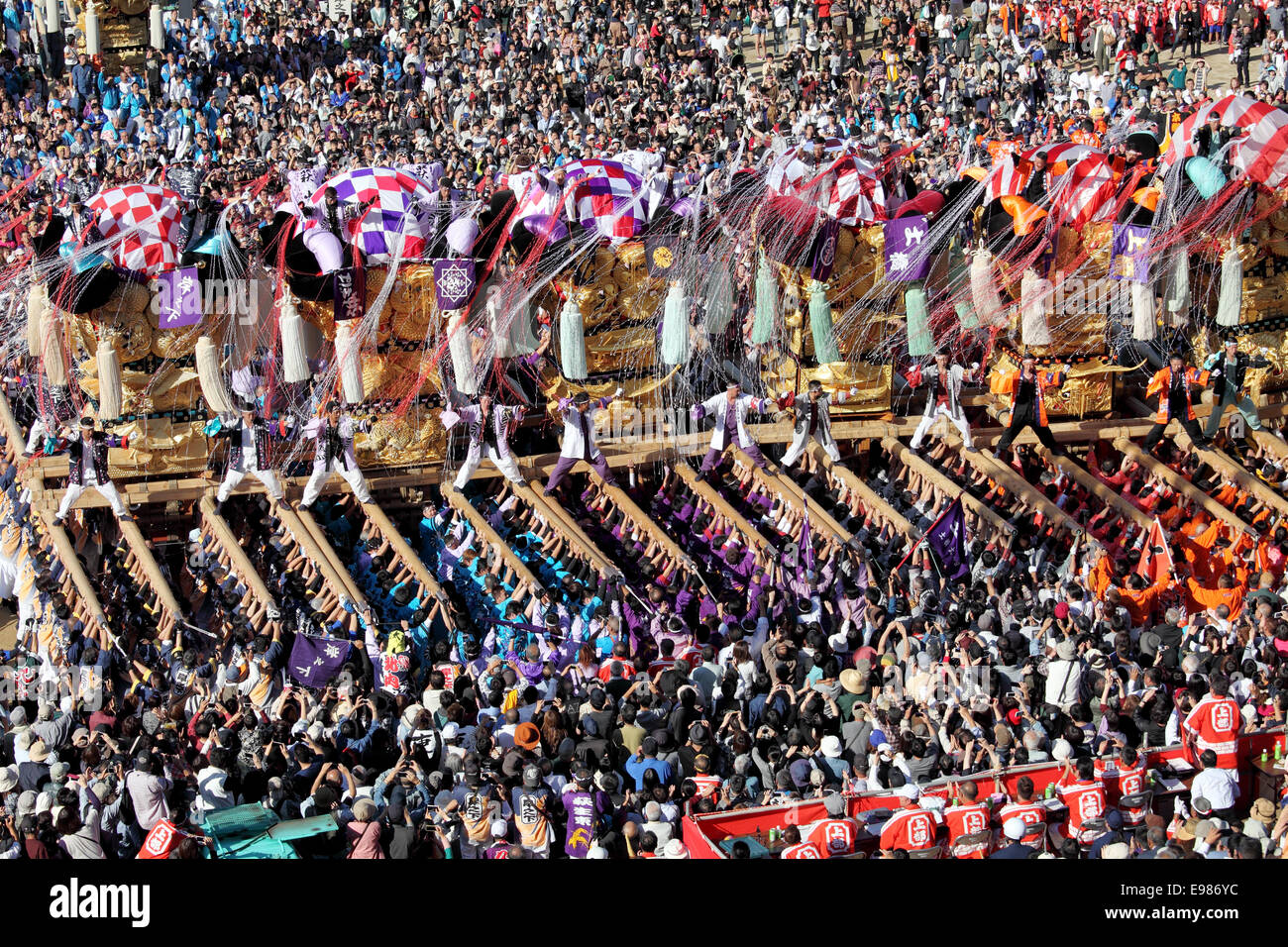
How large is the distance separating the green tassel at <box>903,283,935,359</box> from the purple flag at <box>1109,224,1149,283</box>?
1740mm

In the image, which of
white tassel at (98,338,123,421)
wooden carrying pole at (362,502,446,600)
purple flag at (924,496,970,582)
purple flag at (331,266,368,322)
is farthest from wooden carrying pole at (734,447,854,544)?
white tassel at (98,338,123,421)

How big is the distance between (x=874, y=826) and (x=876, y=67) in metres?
17.3

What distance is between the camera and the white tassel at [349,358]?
17.6m

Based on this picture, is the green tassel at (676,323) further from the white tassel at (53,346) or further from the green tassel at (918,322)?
the white tassel at (53,346)

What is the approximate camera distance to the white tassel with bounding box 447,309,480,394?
58.3 ft

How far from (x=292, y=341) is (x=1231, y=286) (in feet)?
27.4

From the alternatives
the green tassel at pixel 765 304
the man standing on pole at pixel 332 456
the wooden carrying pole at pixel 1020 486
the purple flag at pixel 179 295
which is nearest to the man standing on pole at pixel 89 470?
the purple flag at pixel 179 295

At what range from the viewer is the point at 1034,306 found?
18375 mm

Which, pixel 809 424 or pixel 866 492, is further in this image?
pixel 809 424

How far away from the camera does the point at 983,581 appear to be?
16.1 m

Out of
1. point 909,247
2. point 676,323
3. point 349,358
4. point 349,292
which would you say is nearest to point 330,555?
point 349,358

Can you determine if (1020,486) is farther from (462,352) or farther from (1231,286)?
(462,352)
